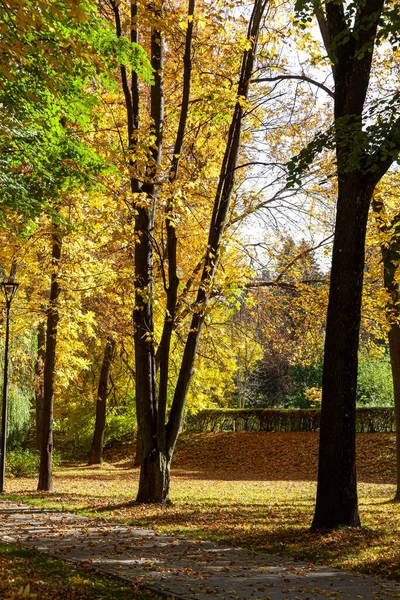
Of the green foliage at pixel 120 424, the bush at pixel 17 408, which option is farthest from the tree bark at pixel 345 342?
the green foliage at pixel 120 424

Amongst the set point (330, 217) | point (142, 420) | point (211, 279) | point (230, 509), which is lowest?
point (230, 509)

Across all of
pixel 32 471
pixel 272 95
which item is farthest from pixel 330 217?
pixel 32 471

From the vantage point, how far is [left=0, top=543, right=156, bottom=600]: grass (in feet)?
16.5

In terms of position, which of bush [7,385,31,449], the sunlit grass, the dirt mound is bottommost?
the dirt mound

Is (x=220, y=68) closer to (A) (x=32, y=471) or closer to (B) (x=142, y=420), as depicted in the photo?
(B) (x=142, y=420)

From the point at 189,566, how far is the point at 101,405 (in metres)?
17.9

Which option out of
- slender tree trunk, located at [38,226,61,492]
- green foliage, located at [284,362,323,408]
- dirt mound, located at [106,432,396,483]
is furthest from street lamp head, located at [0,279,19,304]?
green foliage, located at [284,362,323,408]

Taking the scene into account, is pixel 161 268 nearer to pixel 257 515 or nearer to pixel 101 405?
pixel 257 515

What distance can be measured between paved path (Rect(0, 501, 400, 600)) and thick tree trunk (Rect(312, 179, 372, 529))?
1449mm

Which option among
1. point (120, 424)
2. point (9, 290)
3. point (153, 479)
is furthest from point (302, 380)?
point (153, 479)

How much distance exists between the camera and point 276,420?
2855cm

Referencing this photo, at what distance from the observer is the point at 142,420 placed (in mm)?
11008

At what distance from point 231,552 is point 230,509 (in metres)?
3.97

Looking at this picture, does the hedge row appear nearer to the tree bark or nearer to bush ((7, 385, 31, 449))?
bush ((7, 385, 31, 449))
